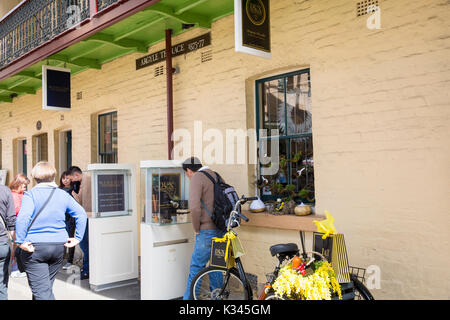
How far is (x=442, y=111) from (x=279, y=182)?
2.44m

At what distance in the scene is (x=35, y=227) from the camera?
14.6 feet

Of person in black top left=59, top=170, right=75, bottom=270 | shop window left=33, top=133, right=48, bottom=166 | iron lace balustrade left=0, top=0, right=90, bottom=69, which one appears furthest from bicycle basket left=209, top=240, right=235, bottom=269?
shop window left=33, top=133, right=48, bottom=166

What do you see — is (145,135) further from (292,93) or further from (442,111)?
(442,111)

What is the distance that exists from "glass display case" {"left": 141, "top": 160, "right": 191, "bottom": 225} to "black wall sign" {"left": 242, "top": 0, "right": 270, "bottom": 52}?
199 cm

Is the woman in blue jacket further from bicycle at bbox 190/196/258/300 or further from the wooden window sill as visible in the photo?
the wooden window sill

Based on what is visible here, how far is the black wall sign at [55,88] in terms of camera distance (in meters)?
8.73

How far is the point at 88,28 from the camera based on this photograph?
6945mm

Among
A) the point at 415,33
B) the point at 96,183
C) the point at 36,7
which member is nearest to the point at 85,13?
the point at 36,7

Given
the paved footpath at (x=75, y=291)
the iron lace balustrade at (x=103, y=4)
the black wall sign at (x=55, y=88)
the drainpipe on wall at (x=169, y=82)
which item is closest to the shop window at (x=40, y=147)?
the black wall sign at (x=55, y=88)

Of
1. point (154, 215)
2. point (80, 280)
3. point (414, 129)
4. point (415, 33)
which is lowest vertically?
point (80, 280)

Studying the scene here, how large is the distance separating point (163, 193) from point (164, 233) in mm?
552

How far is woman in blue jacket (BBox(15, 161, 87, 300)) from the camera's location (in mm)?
4402

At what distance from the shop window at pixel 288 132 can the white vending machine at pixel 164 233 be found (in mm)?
1229

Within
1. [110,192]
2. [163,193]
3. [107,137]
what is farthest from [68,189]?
[163,193]
